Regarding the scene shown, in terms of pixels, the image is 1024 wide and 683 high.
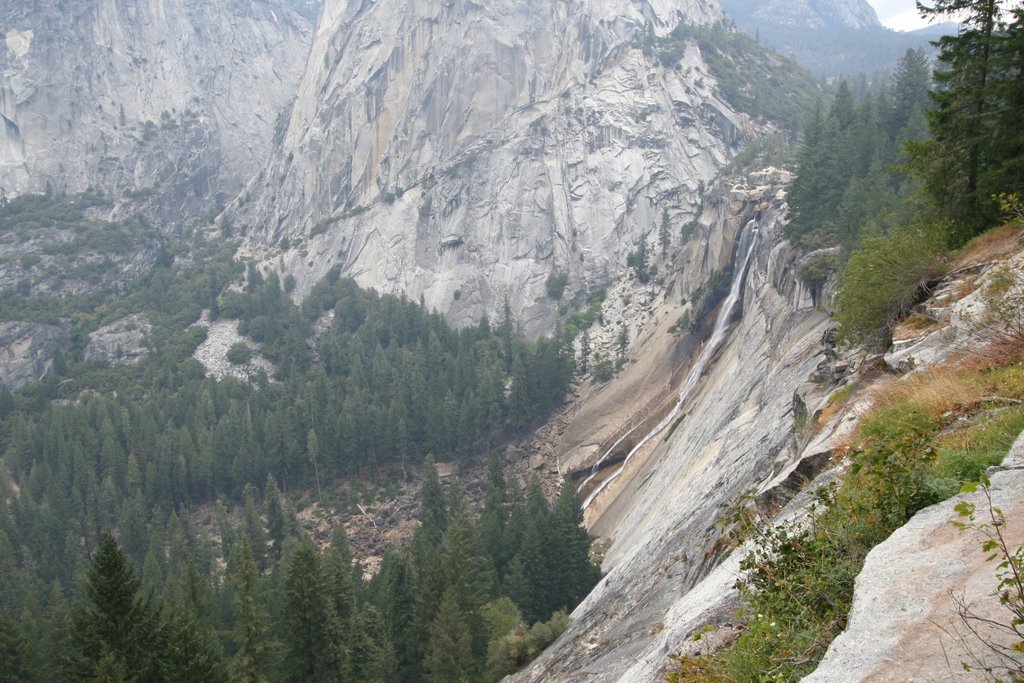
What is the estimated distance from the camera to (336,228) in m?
150

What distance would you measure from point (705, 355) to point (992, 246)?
4623 centimetres

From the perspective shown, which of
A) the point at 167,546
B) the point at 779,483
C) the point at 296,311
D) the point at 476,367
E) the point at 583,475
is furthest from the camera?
the point at 296,311

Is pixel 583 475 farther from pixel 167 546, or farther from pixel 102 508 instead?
pixel 102 508

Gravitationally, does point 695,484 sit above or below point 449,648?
above

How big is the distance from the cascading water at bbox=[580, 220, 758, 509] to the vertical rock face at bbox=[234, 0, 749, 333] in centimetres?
4678

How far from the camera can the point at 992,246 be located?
774 inches

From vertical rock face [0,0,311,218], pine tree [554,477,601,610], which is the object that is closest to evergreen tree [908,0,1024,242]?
pine tree [554,477,601,610]

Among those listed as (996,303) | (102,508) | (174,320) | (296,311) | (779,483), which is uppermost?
(174,320)

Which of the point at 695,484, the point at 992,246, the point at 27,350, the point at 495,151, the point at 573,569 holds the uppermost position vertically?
the point at 27,350

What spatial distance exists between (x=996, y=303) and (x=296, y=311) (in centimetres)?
12394

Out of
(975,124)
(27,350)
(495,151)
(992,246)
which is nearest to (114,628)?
(992,246)

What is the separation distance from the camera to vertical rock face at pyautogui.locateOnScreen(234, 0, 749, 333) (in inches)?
4894

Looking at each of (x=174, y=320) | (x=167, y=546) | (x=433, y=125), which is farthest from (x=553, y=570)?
(x=433, y=125)

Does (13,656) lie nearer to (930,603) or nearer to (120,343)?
(930,603)
